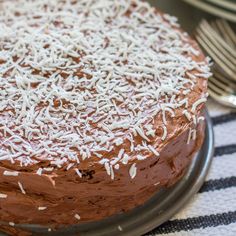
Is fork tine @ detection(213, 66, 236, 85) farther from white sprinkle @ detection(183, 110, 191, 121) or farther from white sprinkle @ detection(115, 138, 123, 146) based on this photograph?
white sprinkle @ detection(115, 138, 123, 146)

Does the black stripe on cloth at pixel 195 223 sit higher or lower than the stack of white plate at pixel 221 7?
lower

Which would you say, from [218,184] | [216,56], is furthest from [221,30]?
[218,184]

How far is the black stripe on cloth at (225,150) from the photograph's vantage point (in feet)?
5.29

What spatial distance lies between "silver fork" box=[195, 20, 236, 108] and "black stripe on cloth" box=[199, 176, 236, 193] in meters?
0.27

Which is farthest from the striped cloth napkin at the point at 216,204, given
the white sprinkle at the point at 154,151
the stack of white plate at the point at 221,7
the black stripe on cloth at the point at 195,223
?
the stack of white plate at the point at 221,7

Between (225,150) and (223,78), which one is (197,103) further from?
(223,78)

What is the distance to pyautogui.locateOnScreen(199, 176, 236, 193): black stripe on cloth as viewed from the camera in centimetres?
153

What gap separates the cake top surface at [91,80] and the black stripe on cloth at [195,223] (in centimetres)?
24

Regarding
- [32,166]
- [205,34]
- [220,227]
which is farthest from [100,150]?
[205,34]

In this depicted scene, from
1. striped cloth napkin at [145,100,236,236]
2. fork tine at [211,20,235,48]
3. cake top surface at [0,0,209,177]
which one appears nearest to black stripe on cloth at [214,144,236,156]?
striped cloth napkin at [145,100,236,236]

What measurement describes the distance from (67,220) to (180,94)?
0.40 metres

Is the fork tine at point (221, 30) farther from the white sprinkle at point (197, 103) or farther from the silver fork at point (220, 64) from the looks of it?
the white sprinkle at point (197, 103)

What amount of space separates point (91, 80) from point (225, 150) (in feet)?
1.46

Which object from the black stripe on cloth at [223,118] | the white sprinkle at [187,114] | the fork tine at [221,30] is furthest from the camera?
the fork tine at [221,30]
